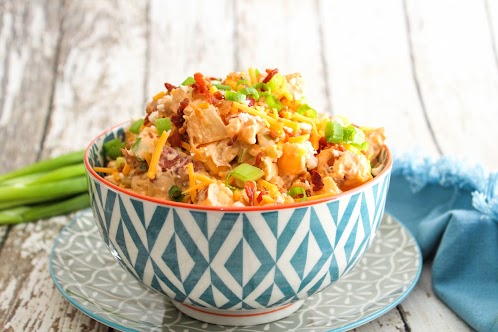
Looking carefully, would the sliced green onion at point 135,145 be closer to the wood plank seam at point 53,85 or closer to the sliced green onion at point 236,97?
the sliced green onion at point 236,97

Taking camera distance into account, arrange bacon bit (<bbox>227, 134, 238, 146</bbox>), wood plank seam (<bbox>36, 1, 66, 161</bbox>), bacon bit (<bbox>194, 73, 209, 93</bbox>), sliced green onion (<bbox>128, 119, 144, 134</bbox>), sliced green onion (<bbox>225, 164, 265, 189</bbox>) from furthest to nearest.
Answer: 1. wood plank seam (<bbox>36, 1, 66, 161</bbox>)
2. sliced green onion (<bbox>128, 119, 144, 134</bbox>)
3. bacon bit (<bbox>194, 73, 209, 93</bbox>)
4. bacon bit (<bbox>227, 134, 238, 146</bbox>)
5. sliced green onion (<bbox>225, 164, 265, 189</bbox>)

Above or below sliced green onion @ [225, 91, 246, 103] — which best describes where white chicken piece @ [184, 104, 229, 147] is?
below

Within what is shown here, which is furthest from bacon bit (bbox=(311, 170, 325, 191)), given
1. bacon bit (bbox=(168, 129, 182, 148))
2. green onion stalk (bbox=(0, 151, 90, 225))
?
green onion stalk (bbox=(0, 151, 90, 225))

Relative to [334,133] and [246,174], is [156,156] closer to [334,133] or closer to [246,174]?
[246,174]

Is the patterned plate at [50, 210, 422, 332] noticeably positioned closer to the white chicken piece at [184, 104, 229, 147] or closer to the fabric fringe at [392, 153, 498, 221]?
the fabric fringe at [392, 153, 498, 221]

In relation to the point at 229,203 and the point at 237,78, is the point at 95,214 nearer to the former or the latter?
the point at 229,203

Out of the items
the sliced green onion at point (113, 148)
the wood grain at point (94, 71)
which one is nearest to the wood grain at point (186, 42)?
the wood grain at point (94, 71)
